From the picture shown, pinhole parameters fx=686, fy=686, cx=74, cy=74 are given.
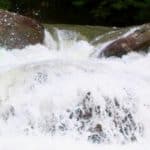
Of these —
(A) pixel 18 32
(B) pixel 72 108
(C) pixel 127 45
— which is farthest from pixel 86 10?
(B) pixel 72 108

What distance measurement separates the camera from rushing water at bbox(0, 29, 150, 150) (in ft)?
19.6

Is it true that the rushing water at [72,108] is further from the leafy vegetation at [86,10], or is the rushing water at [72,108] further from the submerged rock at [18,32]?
the leafy vegetation at [86,10]

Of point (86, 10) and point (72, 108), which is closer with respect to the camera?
point (72, 108)

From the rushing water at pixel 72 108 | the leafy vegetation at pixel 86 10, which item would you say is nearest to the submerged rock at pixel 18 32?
the rushing water at pixel 72 108

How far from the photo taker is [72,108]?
6.20m

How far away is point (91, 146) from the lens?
5871 millimetres

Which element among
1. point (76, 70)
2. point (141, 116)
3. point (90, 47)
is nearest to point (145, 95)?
point (141, 116)

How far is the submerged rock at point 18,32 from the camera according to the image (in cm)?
845

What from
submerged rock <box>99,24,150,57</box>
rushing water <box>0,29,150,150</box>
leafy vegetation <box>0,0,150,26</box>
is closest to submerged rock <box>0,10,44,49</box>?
submerged rock <box>99,24,150,57</box>

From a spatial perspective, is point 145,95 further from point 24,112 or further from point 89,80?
point 24,112

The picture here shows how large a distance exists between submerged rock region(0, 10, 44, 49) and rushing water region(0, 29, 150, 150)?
167 centimetres

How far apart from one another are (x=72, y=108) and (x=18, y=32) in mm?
2579

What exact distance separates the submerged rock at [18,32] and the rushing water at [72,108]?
5.46 feet

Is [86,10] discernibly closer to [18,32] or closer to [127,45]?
[18,32]
